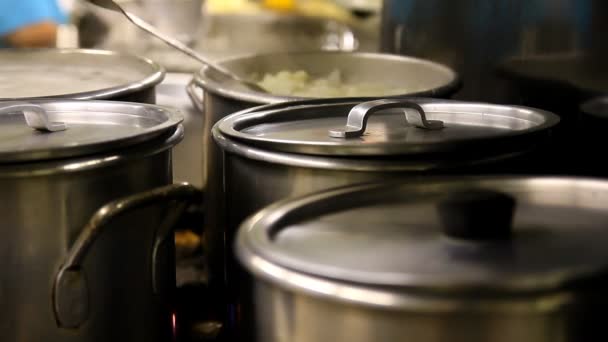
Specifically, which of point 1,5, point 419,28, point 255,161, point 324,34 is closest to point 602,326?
point 255,161

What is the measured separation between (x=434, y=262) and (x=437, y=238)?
0.24ft

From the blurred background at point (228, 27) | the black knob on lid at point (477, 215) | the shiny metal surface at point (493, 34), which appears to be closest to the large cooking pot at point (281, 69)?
the shiny metal surface at point (493, 34)

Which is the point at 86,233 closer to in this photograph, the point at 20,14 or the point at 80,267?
the point at 80,267

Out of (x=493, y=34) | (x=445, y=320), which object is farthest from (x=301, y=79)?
(x=445, y=320)

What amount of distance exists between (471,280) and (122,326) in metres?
0.69

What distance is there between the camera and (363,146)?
1105mm

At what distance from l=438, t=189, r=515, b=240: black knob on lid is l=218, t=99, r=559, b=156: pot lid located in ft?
0.88

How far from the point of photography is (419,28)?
7.30 ft

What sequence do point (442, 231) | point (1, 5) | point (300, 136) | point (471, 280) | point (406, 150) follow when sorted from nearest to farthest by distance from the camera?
point (471, 280) → point (442, 231) → point (406, 150) → point (300, 136) → point (1, 5)

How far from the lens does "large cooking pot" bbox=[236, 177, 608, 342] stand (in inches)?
28.4

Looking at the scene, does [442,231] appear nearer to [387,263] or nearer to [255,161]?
[387,263]

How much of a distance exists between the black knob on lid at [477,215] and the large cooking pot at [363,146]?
0.27m

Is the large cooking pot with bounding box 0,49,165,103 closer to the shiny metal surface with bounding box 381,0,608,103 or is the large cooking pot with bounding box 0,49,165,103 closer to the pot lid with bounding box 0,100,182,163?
the pot lid with bounding box 0,100,182,163

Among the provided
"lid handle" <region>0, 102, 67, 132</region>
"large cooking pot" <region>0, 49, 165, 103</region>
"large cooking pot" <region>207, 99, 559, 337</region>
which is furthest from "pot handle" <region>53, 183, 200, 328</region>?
"large cooking pot" <region>0, 49, 165, 103</region>
